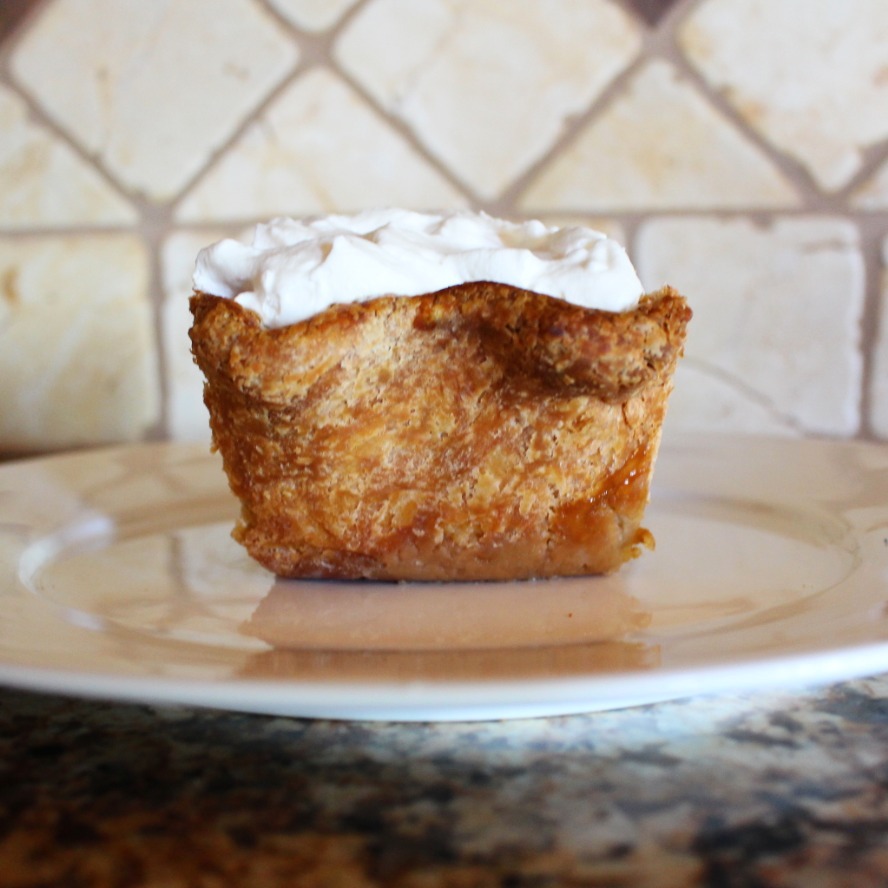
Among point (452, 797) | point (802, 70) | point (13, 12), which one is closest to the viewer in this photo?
point (452, 797)

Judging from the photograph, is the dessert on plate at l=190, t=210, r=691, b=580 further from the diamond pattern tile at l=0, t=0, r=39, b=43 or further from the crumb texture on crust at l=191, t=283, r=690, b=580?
the diamond pattern tile at l=0, t=0, r=39, b=43

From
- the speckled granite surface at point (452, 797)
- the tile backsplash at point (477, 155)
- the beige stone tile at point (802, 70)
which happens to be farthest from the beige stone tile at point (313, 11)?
the speckled granite surface at point (452, 797)

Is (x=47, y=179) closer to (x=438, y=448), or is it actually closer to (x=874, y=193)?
(x=438, y=448)

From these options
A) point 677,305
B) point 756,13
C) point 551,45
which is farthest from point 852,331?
point 677,305

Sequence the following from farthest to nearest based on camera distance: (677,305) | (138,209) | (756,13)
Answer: (138,209)
(756,13)
(677,305)

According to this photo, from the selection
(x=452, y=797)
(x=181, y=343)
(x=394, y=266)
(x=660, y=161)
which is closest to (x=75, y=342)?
(x=181, y=343)

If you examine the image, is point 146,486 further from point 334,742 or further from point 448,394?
point 334,742
